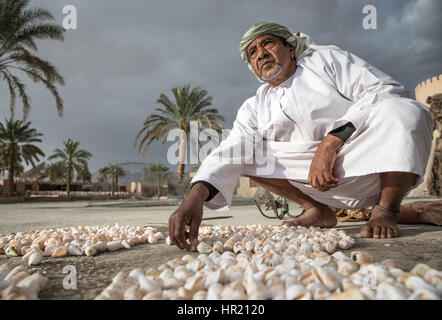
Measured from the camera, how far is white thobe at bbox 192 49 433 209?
1747 millimetres

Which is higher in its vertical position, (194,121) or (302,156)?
(194,121)

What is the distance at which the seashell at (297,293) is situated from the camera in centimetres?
72

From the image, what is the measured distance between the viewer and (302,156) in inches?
84.0

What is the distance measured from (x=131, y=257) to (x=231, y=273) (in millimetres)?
674

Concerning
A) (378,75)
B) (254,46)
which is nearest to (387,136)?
(378,75)

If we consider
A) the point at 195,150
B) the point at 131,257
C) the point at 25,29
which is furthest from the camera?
the point at 195,150

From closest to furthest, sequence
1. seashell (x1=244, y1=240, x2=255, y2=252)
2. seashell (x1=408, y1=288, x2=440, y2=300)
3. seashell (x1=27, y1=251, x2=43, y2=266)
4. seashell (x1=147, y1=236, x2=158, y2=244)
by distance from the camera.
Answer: seashell (x1=408, y1=288, x2=440, y2=300) < seashell (x1=27, y1=251, x2=43, y2=266) < seashell (x1=244, y1=240, x2=255, y2=252) < seashell (x1=147, y1=236, x2=158, y2=244)

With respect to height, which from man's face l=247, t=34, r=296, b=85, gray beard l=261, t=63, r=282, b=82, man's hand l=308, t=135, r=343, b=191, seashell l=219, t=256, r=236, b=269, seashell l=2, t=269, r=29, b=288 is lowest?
seashell l=2, t=269, r=29, b=288

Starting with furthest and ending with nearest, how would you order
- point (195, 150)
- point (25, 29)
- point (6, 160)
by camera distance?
point (6, 160) < point (195, 150) < point (25, 29)

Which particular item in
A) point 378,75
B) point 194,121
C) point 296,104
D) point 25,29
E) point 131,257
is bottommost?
point 131,257

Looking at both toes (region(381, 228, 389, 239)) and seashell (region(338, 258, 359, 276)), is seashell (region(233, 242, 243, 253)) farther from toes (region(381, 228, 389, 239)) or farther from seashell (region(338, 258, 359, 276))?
toes (region(381, 228, 389, 239))

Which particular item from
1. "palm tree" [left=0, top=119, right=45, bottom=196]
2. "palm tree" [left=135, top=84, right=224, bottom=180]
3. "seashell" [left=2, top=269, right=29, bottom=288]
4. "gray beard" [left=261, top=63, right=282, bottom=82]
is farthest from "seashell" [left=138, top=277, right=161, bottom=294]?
"palm tree" [left=0, top=119, right=45, bottom=196]

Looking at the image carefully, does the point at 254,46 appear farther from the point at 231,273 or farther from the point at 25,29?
the point at 25,29

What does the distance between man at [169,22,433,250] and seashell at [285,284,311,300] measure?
29.3 inches
